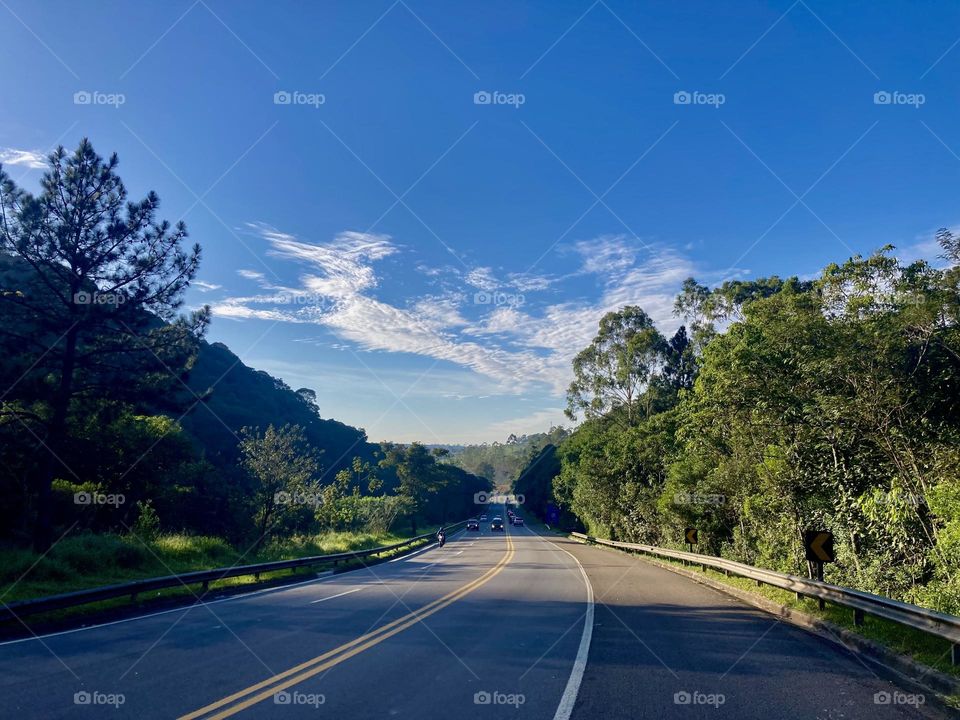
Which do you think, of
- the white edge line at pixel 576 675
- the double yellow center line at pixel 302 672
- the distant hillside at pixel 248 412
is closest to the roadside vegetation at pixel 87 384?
the double yellow center line at pixel 302 672

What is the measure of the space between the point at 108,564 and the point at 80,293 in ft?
25.7

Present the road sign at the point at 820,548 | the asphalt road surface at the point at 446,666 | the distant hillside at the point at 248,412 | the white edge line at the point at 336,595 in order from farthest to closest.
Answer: the distant hillside at the point at 248,412
the white edge line at the point at 336,595
the road sign at the point at 820,548
the asphalt road surface at the point at 446,666

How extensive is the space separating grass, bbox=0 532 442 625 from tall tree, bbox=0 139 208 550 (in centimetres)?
147

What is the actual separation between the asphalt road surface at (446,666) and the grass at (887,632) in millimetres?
522

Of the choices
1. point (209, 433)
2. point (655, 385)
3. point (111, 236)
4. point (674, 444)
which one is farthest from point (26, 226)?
point (209, 433)

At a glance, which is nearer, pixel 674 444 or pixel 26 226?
pixel 26 226

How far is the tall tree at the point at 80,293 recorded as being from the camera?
17.6 metres

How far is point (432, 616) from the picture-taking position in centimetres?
1157

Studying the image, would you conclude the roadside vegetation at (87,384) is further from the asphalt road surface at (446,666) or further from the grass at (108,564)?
the asphalt road surface at (446,666)

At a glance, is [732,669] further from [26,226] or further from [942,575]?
[26,226]

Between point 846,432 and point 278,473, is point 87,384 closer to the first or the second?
point 278,473

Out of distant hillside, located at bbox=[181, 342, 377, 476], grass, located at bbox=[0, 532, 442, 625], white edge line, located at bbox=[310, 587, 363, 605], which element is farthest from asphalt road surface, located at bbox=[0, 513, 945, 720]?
distant hillside, located at bbox=[181, 342, 377, 476]

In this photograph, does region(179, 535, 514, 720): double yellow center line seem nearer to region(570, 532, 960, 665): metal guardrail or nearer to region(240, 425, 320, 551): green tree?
region(570, 532, 960, 665): metal guardrail

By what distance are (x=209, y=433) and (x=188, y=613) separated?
67.0 metres
